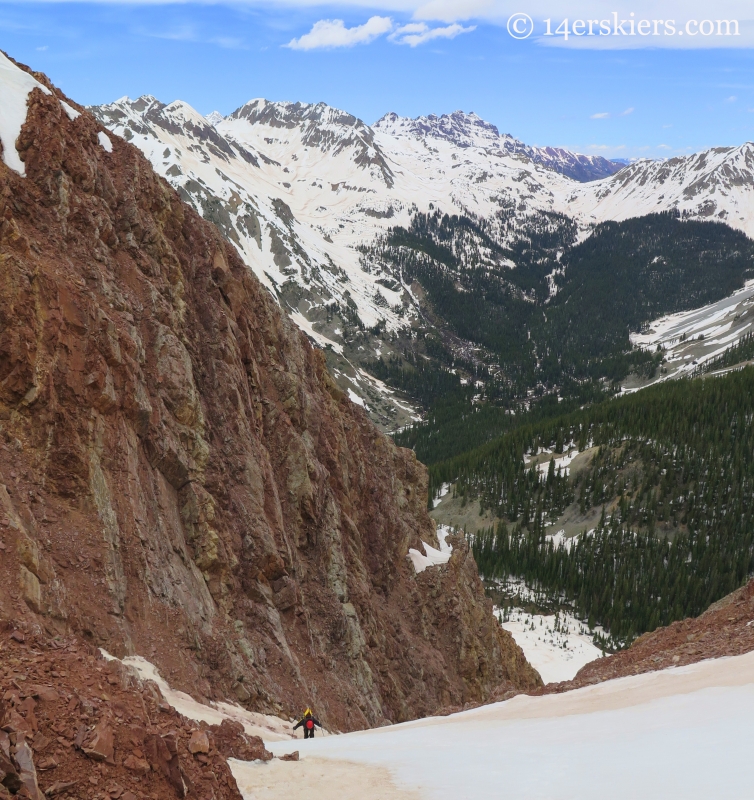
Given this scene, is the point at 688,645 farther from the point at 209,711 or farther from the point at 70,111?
the point at 70,111

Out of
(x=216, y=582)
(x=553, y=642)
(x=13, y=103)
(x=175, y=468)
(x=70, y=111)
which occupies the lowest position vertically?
(x=553, y=642)

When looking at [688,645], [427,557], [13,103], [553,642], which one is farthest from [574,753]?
[553,642]

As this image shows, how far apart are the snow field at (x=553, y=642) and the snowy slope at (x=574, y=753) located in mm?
40812

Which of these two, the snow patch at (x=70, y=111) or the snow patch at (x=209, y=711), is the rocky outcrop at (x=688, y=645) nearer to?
the snow patch at (x=209, y=711)

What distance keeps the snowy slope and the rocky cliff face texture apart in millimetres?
6574

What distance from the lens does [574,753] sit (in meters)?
14.2

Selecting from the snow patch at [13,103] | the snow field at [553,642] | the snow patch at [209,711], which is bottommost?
the snow field at [553,642]

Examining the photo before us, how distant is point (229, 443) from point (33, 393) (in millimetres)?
9746

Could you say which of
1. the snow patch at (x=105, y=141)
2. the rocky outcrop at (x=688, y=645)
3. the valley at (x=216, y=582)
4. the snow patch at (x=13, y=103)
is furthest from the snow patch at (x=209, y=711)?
the snow patch at (x=105, y=141)

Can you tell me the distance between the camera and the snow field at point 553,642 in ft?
218

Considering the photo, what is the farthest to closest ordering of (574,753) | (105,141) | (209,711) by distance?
(105,141) < (209,711) < (574,753)

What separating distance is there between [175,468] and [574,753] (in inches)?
646

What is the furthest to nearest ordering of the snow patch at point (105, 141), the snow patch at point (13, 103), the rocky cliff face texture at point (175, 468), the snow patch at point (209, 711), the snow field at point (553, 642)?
the snow field at point (553, 642) → the snow patch at point (105, 141) → the snow patch at point (13, 103) → the rocky cliff face texture at point (175, 468) → the snow patch at point (209, 711)

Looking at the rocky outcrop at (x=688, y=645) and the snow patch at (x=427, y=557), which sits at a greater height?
the snow patch at (x=427, y=557)
